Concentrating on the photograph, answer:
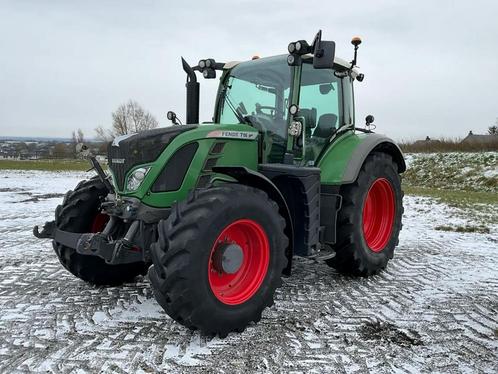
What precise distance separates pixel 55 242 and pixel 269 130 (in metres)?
2.18

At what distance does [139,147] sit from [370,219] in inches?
115

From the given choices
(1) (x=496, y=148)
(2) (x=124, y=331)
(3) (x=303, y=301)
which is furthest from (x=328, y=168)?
(1) (x=496, y=148)

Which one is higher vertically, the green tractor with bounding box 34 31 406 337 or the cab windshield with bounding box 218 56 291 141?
the cab windshield with bounding box 218 56 291 141

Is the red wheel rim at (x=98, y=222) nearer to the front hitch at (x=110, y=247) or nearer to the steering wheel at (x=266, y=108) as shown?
the front hitch at (x=110, y=247)

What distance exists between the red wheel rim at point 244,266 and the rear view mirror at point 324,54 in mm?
1448

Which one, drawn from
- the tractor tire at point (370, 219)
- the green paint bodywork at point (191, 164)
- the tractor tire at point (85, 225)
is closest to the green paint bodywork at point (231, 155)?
the green paint bodywork at point (191, 164)

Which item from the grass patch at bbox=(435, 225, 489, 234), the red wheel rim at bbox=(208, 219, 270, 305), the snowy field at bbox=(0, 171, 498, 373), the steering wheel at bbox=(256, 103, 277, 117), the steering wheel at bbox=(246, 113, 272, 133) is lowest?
the grass patch at bbox=(435, 225, 489, 234)

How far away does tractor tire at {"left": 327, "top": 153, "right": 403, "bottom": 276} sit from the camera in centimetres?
462

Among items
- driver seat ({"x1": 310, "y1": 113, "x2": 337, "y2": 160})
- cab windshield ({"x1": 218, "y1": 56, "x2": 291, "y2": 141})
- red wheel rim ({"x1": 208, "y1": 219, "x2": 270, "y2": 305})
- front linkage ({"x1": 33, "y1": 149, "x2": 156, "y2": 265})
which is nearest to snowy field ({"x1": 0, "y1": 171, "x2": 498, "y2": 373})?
red wheel rim ({"x1": 208, "y1": 219, "x2": 270, "y2": 305})

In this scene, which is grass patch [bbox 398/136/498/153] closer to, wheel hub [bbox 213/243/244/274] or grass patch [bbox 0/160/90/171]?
grass patch [bbox 0/160/90/171]

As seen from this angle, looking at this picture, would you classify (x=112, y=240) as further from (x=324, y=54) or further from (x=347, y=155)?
(x=347, y=155)

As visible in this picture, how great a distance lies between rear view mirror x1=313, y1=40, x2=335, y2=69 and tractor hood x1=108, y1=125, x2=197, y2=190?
1164 millimetres

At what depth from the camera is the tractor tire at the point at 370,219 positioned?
4.62 m

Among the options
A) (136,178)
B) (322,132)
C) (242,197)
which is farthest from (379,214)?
(136,178)
